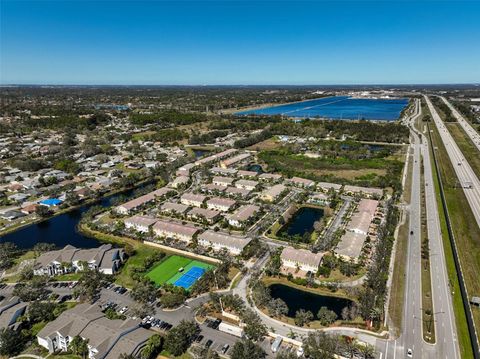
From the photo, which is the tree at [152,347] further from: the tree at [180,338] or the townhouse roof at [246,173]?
the townhouse roof at [246,173]

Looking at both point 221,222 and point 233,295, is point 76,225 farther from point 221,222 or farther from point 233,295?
point 233,295

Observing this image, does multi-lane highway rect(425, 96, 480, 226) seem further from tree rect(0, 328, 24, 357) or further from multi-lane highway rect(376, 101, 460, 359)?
tree rect(0, 328, 24, 357)

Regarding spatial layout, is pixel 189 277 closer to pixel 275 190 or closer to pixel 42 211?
pixel 275 190

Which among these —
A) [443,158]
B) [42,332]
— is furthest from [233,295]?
[443,158]

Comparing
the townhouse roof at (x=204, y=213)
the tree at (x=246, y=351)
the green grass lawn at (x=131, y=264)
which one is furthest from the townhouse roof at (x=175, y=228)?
the tree at (x=246, y=351)

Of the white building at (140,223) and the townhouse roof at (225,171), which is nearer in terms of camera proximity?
the white building at (140,223)

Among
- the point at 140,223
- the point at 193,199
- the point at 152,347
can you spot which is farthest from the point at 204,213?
the point at 152,347

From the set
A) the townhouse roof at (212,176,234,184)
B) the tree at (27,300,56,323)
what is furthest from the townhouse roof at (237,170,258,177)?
the tree at (27,300,56,323)
